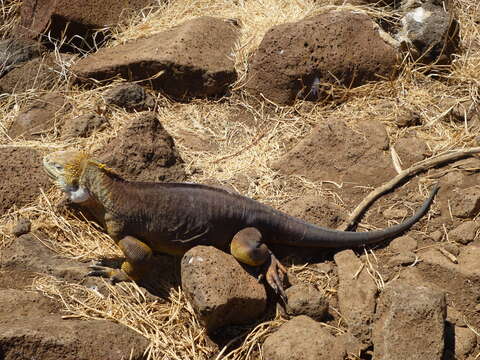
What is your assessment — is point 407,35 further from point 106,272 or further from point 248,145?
point 106,272

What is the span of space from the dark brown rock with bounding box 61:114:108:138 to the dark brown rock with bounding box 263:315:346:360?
234 cm

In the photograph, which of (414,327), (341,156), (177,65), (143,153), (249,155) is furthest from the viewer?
(177,65)

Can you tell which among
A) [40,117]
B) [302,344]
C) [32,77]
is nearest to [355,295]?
[302,344]

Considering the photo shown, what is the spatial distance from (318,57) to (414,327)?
2682 millimetres

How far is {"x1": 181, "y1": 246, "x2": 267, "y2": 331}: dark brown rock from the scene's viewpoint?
3.24 meters

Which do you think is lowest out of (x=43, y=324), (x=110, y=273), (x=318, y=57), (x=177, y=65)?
(x=110, y=273)

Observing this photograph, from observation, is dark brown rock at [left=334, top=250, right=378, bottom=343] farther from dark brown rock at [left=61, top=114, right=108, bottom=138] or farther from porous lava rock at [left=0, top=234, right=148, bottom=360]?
dark brown rock at [left=61, top=114, right=108, bottom=138]

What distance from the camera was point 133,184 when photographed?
12.3 ft

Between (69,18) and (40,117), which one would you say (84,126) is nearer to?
(40,117)

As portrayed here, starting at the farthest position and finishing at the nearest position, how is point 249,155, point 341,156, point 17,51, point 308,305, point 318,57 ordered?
point 17,51
point 318,57
point 249,155
point 341,156
point 308,305

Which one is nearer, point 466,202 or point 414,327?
point 414,327

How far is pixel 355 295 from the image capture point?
3.46m

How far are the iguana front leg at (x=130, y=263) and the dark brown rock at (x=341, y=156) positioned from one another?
130 centimetres

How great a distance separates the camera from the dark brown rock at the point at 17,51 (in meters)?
5.80
